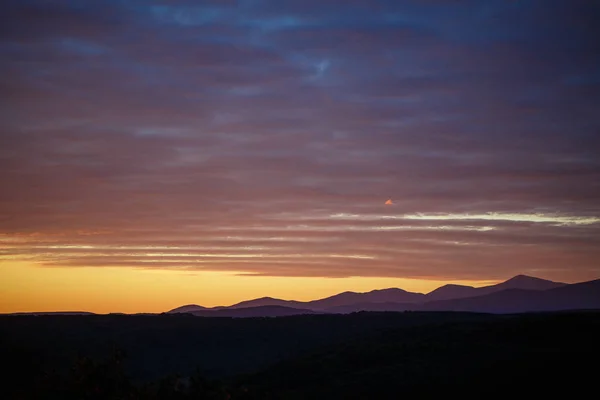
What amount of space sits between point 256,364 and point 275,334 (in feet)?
54.2

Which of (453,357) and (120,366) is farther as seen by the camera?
(453,357)

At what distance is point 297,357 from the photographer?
71.5 m

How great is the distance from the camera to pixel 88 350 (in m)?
86.1

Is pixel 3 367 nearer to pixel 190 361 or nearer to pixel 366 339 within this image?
pixel 190 361

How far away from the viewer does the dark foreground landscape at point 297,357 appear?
2156 cm

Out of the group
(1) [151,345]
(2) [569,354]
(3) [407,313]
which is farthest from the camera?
(3) [407,313]

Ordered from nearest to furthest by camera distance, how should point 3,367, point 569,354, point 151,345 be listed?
point 569,354 → point 3,367 → point 151,345

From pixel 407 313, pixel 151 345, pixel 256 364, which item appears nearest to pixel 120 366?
pixel 256 364

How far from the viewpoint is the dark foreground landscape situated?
21562 mm

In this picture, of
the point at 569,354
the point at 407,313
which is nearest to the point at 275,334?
the point at 407,313

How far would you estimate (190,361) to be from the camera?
86375 mm

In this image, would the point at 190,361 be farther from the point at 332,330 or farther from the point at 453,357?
the point at 453,357

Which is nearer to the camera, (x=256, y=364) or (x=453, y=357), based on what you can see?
(x=453, y=357)

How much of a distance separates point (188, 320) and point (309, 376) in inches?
2227
